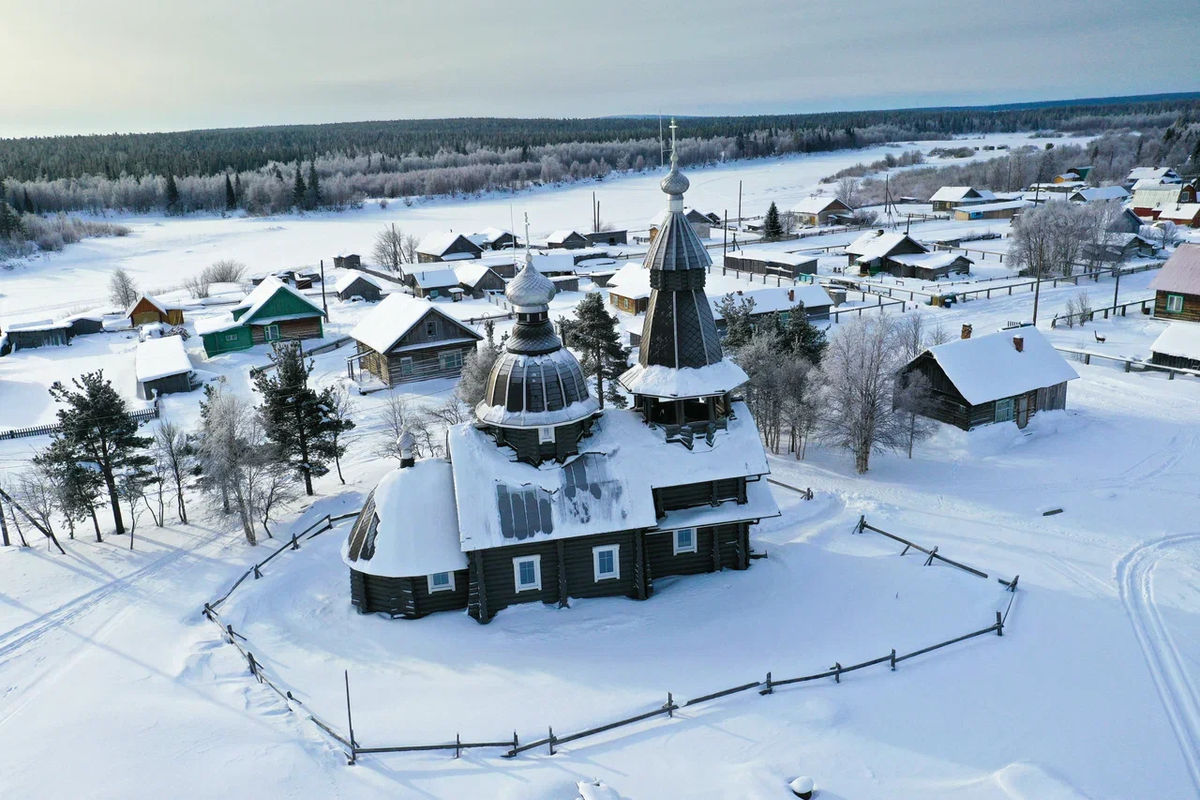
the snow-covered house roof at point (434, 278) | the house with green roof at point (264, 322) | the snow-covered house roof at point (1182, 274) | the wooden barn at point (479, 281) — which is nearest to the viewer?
the snow-covered house roof at point (1182, 274)

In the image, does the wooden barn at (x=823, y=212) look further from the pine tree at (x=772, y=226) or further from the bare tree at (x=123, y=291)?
the bare tree at (x=123, y=291)

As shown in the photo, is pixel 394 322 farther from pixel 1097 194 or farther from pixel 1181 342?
pixel 1097 194

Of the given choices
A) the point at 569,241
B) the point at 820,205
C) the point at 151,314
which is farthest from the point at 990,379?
the point at 820,205

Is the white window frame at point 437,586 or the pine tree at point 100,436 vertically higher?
the pine tree at point 100,436

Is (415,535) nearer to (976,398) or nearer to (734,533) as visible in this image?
(734,533)

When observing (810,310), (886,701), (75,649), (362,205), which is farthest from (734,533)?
(362,205)

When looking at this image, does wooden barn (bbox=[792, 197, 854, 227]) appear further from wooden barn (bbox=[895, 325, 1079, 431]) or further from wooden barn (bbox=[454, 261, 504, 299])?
wooden barn (bbox=[895, 325, 1079, 431])

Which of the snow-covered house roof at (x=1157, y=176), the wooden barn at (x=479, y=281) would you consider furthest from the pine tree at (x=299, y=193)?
the snow-covered house roof at (x=1157, y=176)
